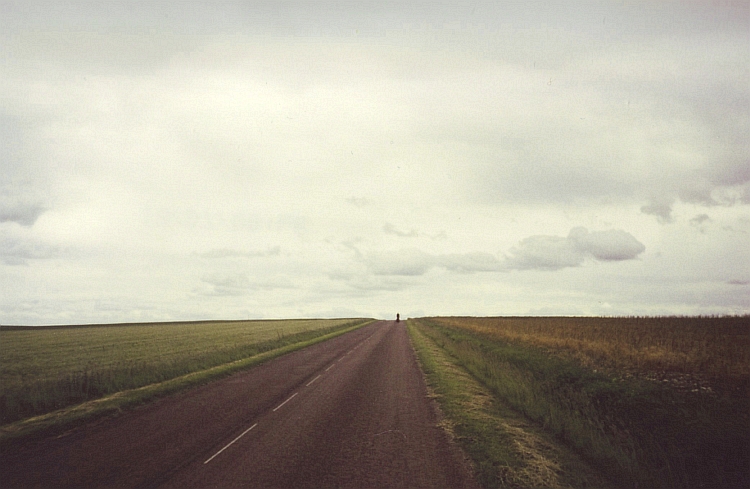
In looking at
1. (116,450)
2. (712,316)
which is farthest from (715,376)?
(712,316)

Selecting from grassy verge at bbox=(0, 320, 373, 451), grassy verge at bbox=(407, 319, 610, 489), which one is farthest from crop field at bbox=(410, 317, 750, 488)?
grassy verge at bbox=(0, 320, 373, 451)

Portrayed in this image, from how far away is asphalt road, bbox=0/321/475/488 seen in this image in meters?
7.12

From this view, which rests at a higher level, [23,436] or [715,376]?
[715,376]

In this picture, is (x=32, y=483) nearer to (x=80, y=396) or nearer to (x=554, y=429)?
(x=80, y=396)

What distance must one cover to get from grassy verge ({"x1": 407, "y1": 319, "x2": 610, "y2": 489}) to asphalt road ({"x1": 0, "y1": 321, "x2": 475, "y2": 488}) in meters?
0.48

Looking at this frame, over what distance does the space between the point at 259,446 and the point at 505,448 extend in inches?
210

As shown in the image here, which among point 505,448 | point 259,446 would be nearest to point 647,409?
point 505,448

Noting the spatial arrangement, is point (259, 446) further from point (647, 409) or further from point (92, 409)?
point (647, 409)

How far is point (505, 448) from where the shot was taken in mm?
8695

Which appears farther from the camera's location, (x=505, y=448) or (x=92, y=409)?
(x=92, y=409)

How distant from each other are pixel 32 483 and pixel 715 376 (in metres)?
15.9

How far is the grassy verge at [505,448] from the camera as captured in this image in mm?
7203

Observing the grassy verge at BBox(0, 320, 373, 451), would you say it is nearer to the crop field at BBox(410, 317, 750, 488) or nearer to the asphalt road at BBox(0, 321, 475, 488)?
the asphalt road at BBox(0, 321, 475, 488)

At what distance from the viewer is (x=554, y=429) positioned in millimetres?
10320
